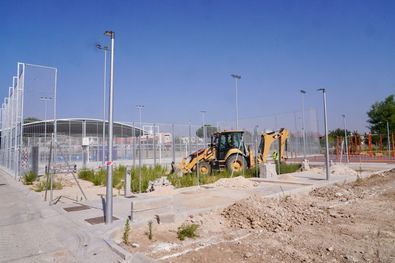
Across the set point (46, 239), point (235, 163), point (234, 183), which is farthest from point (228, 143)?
point (46, 239)

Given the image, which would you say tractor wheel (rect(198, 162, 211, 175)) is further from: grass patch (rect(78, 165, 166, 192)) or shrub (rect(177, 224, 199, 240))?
shrub (rect(177, 224, 199, 240))

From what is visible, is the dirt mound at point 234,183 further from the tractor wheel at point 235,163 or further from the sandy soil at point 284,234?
the sandy soil at point 284,234

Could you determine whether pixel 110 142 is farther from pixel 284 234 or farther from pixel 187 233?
pixel 284 234

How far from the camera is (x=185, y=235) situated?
6887 mm

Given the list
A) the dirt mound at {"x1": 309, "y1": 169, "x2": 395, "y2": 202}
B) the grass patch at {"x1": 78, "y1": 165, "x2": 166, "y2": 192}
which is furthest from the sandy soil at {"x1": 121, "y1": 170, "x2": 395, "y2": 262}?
the grass patch at {"x1": 78, "y1": 165, "x2": 166, "y2": 192}

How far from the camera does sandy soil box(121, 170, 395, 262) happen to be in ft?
18.5

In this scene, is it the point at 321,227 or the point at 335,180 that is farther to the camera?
the point at 335,180

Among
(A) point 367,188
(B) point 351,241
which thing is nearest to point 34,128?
(A) point 367,188

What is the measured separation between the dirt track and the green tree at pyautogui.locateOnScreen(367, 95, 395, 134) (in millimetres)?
51991

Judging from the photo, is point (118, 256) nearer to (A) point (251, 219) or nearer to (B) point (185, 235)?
(B) point (185, 235)

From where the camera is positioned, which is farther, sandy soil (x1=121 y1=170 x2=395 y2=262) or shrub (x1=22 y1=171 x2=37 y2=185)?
shrub (x1=22 y1=171 x2=37 y2=185)

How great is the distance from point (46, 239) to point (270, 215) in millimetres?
5364

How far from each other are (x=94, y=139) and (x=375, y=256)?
104ft

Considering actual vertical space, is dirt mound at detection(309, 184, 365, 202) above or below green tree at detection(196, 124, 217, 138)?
below
